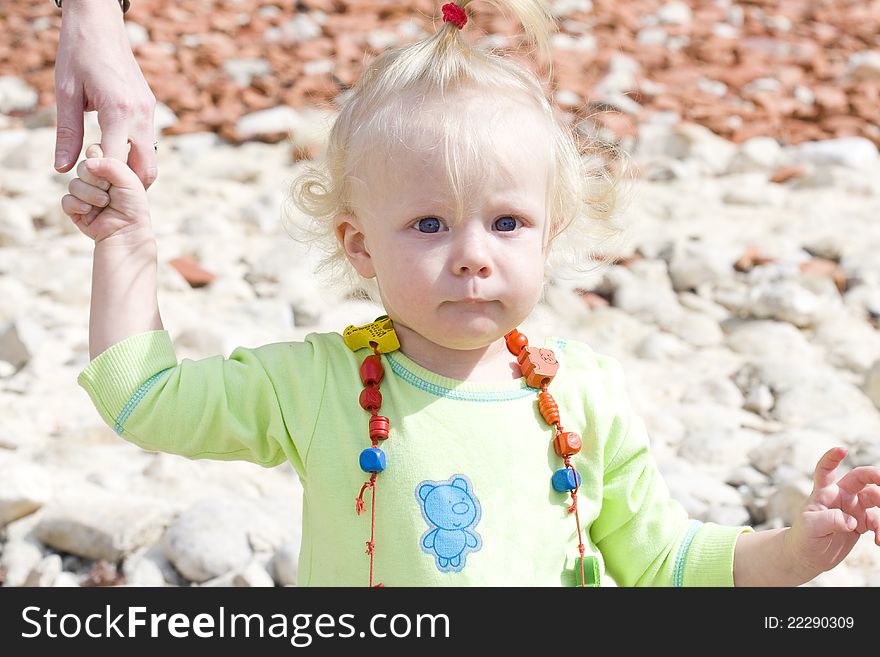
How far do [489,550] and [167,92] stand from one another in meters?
4.53

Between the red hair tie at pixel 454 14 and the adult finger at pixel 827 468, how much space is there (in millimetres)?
929

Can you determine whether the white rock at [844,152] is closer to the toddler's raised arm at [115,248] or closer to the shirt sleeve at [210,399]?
the shirt sleeve at [210,399]

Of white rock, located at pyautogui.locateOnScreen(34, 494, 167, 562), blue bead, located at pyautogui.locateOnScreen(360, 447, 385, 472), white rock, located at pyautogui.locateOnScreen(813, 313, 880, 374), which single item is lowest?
white rock, located at pyautogui.locateOnScreen(34, 494, 167, 562)

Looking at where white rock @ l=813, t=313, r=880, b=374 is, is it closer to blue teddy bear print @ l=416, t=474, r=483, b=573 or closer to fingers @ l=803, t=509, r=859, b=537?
fingers @ l=803, t=509, r=859, b=537

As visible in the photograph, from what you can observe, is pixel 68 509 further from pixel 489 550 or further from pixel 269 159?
pixel 269 159

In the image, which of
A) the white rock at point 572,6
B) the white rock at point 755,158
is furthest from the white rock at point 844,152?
the white rock at point 572,6

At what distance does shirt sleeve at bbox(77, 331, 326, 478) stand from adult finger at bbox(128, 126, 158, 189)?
289mm

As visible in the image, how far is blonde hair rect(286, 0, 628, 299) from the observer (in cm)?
189

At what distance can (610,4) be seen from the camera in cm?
723

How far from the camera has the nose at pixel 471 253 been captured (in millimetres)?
1795

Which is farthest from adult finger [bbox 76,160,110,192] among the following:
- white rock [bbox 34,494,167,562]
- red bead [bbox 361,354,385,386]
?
white rock [bbox 34,494,167,562]

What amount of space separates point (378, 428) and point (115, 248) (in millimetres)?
506

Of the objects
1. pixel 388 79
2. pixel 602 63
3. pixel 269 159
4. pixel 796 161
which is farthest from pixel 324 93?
pixel 388 79

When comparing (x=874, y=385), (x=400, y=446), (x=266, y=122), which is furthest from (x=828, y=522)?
(x=266, y=122)
